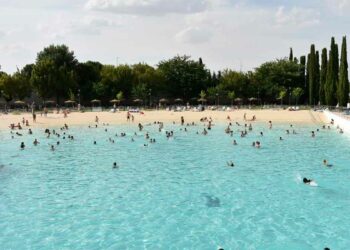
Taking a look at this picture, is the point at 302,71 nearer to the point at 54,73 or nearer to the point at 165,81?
the point at 165,81

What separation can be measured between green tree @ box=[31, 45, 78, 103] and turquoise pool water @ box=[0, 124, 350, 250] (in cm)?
4825

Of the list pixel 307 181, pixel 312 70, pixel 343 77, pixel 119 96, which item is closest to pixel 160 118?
pixel 119 96

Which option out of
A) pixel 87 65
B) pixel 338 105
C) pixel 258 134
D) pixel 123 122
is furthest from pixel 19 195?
pixel 87 65

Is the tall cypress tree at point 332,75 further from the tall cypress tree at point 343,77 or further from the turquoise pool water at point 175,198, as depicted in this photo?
the turquoise pool water at point 175,198

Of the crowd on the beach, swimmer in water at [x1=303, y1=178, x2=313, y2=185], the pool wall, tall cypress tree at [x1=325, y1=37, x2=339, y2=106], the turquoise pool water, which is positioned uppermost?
tall cypress tree at [x1=325, y1=37, x2=339, y2=106]

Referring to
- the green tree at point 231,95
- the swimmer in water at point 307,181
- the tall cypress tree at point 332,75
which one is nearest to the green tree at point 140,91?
the green tree at point 231,95

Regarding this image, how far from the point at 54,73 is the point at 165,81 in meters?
24.8

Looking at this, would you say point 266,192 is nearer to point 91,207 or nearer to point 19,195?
point 91,207

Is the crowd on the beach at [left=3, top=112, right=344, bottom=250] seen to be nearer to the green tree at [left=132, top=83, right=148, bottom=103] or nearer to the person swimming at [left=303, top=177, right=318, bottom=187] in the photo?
the person swimming at [left=303, top=177, right=318, bottom=187]

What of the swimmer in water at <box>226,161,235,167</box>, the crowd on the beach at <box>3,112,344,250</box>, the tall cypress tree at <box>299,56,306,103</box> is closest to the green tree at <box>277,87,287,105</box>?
the tall cypress tree at <box>299,56,306,103</box>

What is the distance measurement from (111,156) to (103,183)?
9.99 m

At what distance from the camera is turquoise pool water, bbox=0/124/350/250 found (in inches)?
624

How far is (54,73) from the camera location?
84.8 meters

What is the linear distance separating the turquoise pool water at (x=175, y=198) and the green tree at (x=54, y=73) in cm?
4825
